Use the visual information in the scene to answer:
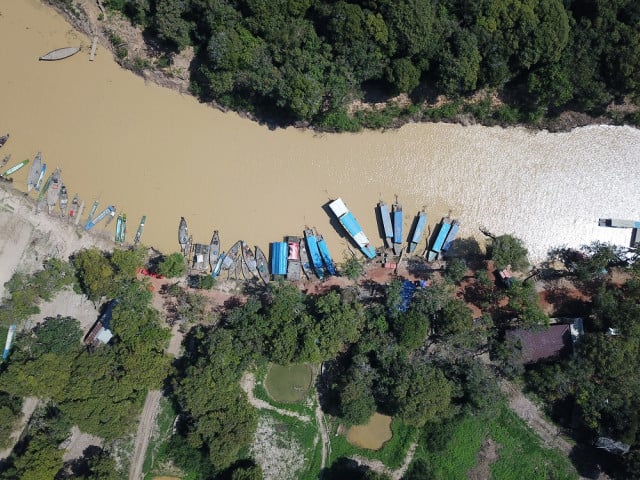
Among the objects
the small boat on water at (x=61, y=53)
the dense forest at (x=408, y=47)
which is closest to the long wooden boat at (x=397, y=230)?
the dense forest at (x=408, y=47)

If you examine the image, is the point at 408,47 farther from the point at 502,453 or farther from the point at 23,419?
the point at 23,419

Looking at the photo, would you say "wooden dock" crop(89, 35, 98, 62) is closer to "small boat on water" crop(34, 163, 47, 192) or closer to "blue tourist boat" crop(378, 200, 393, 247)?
"small boat on water" crop(34, 163, 47, 192)

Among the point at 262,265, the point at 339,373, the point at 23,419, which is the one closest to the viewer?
the point at 339,373

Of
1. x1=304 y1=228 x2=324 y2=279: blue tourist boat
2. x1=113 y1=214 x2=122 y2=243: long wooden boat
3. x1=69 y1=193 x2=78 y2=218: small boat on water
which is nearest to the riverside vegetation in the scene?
x1=113 y1=214 x2=122 y2=243: long wooden boat

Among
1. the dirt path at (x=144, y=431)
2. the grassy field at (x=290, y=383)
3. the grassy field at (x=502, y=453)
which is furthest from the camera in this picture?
the grassy field at (x=290, y=383)

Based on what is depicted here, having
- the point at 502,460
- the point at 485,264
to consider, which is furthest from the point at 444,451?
the point at 485,264

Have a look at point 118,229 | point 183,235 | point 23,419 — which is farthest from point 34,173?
point 23,419

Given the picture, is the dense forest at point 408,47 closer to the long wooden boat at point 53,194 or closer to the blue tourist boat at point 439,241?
the blue tourist boat at point 439,241
